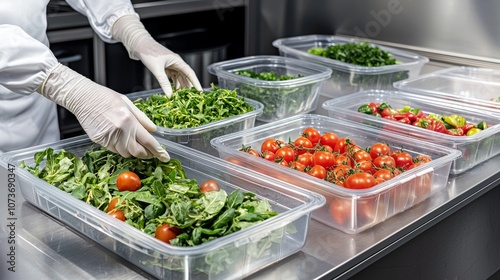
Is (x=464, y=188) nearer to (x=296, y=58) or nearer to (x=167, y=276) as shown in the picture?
(x=167, y=276)

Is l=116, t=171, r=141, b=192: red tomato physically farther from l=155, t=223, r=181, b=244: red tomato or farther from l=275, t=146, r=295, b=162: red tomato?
l=275, t=146, r=295, b=162: red tomato

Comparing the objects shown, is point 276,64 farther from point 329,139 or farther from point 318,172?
point 318,172

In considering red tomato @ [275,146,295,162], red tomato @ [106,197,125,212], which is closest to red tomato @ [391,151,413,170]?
red tomato @ [275,146,295,162]

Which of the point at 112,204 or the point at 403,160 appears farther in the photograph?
the point at 403,160

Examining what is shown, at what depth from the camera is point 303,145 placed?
5.00ft

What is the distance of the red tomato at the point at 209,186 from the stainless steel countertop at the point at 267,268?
0.20 meters

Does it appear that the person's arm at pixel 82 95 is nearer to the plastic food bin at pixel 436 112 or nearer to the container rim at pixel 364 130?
the container rim at pixel 364 130

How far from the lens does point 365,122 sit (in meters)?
1.76

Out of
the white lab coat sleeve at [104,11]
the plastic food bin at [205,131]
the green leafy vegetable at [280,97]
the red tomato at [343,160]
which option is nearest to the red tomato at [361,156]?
the red tomato at [343,160]

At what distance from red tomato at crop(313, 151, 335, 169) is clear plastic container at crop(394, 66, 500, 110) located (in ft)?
2.47

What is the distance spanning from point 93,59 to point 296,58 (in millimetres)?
846

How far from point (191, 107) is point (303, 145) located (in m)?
0.34

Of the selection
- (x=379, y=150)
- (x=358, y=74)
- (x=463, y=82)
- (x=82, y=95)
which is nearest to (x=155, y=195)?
(x=82, y=95)

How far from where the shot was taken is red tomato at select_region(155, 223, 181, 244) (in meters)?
1.08
